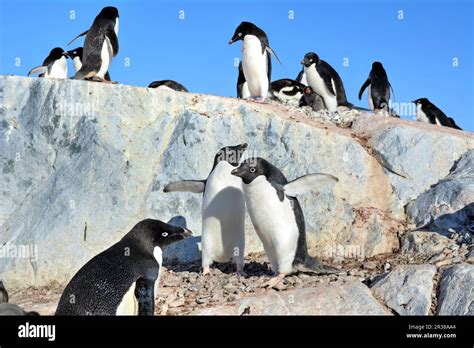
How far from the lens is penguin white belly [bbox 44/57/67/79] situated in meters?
12.0

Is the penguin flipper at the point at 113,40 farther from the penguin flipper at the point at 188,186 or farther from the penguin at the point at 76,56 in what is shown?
the penguin flipper at the point at 188,186

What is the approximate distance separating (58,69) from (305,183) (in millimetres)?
7403

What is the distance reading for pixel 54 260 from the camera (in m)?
7.32

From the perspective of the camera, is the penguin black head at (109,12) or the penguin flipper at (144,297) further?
the penguin black head at (109,12)

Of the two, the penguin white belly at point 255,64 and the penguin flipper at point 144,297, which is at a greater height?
the penguin white belly at point 255,64

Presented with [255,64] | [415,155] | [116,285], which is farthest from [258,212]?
[255,64]

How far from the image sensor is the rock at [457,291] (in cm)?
512

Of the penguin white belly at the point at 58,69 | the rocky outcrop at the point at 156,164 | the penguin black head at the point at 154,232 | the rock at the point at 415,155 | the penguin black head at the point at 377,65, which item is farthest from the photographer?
the penguin black head at the point at 377,65

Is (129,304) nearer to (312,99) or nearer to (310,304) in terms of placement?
(310,304)

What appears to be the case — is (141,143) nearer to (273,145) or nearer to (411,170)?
(273,145)

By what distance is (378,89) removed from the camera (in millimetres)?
12531

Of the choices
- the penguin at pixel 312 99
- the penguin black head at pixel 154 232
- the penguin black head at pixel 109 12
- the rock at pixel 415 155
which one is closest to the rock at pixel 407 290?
the penguin black head at pixel 154 232
